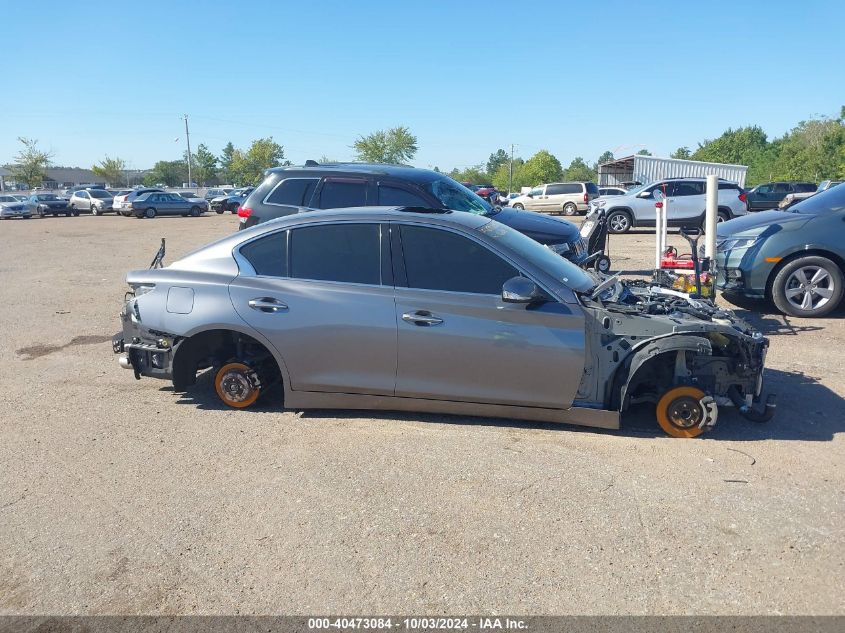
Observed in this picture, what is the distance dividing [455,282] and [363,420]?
127 cm

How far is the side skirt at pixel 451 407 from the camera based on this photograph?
4676mm

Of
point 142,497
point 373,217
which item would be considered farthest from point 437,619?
point 373,217

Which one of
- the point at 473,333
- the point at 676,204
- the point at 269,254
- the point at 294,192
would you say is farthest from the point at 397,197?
the point at 676,204

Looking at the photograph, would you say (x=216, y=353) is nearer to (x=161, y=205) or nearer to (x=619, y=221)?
(x=619, y=221)

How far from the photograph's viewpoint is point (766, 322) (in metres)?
8.05

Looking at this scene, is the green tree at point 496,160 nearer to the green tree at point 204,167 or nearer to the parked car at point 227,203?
the green tree at point 204,167

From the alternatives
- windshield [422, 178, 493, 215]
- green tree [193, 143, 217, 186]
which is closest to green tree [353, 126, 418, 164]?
green tree [193, 143, 217, 186]

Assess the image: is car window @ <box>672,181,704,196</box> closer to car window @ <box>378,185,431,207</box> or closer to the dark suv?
the dark suv

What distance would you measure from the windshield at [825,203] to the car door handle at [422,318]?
Answer: 589 centimetres

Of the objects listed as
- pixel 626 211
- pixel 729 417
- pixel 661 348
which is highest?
pixel 626 211

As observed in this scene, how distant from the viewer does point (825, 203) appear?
837 cm

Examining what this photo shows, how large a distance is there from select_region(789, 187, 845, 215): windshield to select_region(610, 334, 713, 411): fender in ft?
16.1

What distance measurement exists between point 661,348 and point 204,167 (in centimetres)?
11421

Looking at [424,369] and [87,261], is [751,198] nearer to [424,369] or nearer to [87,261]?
[87,261]
